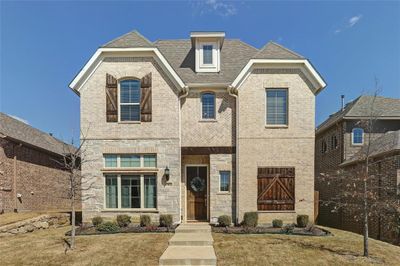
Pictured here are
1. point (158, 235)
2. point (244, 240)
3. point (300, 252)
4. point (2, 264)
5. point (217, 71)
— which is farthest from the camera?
point (217, 71)

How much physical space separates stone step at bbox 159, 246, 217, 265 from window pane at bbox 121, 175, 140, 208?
4.39m

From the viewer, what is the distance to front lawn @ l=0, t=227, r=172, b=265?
8.27 meters

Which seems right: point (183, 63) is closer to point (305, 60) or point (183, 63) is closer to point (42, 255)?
point (305, 60)

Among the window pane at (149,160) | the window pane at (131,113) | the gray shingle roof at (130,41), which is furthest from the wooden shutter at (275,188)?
the gray shingle roof at (130,41)

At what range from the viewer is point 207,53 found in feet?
47.1

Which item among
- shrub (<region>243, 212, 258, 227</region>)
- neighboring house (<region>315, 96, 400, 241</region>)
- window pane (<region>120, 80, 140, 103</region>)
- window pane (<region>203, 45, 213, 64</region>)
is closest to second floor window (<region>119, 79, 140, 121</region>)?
window pane (<region>120, 80, 140, 103</region>)

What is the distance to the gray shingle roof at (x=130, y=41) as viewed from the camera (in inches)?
505

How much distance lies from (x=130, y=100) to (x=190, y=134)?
3289mm

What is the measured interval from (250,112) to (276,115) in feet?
4.21

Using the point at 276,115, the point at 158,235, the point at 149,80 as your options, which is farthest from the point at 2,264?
the point at 276,115

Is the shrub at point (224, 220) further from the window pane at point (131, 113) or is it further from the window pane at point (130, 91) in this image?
the window pane at point (130, 91)

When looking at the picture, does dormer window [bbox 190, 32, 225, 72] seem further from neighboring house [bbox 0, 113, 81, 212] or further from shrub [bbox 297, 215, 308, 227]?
shrub [bbox 297, 215, 308, 227]

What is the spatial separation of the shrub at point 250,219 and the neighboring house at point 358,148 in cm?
484

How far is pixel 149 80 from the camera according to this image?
12.8m
